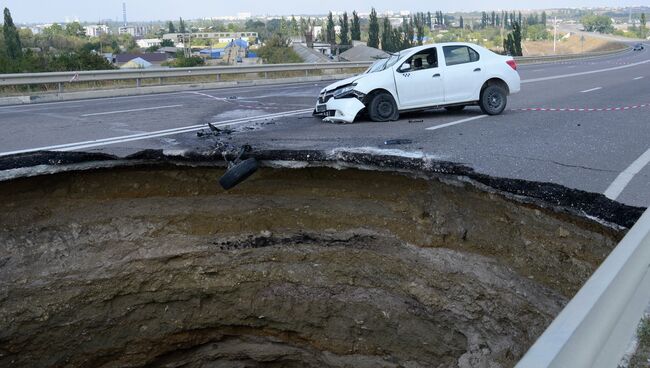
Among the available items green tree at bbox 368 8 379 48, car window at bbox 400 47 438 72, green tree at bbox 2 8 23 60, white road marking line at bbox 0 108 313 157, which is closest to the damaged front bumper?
car window at bbox 400 47 438 72

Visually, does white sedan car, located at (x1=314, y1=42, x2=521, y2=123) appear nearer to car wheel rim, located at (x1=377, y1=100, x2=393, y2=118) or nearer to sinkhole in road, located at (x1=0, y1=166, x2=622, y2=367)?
car wheel rim, located at (x1=377, y1=100, x2=393, y2=118)

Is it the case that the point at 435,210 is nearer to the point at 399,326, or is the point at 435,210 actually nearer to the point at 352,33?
the point at 399,326

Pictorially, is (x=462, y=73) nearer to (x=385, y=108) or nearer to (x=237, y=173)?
(x=385, y=108)

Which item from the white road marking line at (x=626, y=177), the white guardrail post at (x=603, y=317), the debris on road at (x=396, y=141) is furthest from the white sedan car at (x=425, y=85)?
the white guardrail post at (x=603, y=317)

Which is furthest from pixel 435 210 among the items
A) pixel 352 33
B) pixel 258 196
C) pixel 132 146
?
pixel 352 33

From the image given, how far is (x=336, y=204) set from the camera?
7.88m

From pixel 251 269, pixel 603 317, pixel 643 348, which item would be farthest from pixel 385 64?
pixel 603 317

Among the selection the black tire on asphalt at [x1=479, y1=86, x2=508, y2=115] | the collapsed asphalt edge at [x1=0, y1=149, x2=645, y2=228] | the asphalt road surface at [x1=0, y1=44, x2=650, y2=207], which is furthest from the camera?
the black tire on asphalt at [x1=479, y1=86, x2=508, y2=115]

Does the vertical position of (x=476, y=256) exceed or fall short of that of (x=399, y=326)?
it exceeds it

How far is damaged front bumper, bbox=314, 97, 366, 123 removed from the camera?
11273mm

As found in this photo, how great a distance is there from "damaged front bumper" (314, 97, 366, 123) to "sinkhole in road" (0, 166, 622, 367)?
3.62 meters

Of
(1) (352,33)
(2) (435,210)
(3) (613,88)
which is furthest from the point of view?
(1) (352,33)

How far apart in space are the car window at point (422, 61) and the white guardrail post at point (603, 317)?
951 cm

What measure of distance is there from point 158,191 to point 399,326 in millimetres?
3611
